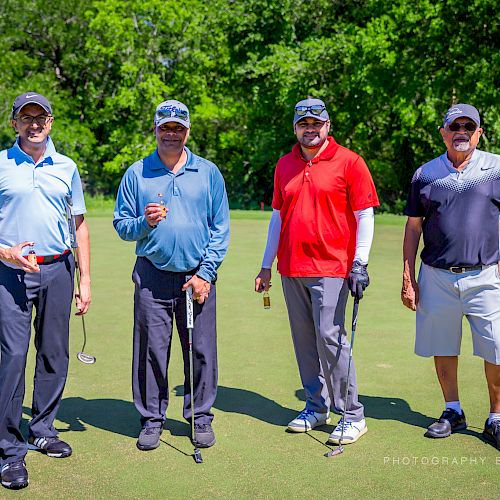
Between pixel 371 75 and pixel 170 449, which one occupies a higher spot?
pixel 371 75

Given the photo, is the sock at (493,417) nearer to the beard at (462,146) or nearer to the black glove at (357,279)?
the black glove at (357,279)

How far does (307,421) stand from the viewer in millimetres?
4992

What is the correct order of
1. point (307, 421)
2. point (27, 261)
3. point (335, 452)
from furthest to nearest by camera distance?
point (307, 421), point (335, 452), point (27, 261)

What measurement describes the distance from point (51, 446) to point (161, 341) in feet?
2.74

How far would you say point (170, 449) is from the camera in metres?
4.66

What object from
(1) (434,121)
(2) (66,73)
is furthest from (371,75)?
(2) (66,73)

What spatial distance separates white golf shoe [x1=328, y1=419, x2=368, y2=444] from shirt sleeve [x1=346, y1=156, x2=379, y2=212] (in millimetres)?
1233

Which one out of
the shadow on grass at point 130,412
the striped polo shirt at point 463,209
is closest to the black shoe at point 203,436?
the shadow on grass at point 130,412

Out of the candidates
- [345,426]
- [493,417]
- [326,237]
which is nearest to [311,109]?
[326,237]

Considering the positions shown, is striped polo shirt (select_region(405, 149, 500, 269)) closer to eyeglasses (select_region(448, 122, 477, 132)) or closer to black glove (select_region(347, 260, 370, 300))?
eyeglasses (select_region(448, 122, 477, 132))

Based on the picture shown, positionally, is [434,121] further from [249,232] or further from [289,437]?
[289,437]

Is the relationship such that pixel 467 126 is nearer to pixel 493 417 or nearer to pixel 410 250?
pixel 410 250

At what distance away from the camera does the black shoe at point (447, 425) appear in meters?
4.80

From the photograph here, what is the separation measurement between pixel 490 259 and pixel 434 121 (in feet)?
91.6
